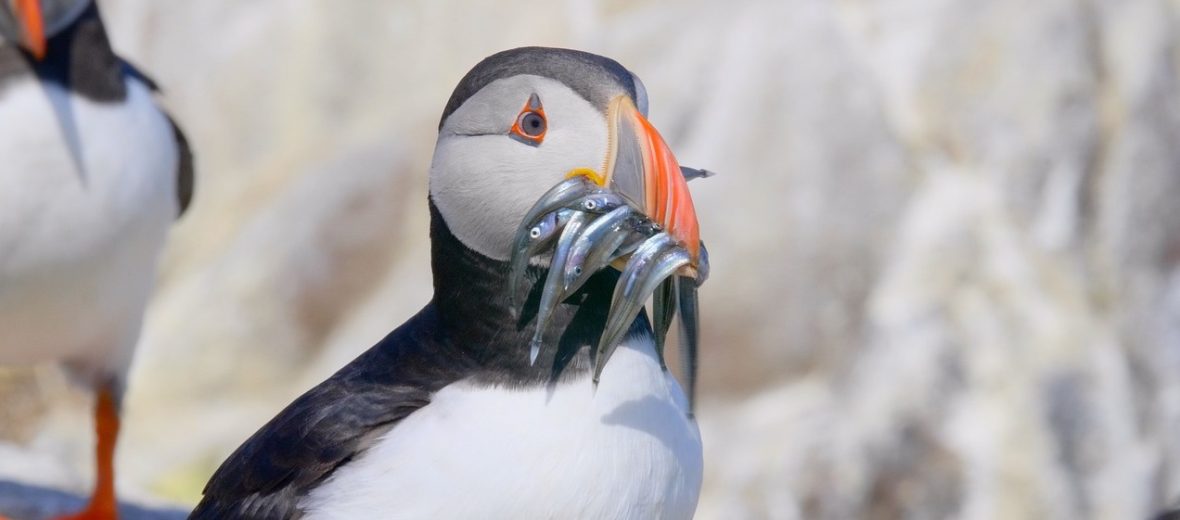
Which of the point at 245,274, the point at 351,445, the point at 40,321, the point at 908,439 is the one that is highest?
the point at 351,445

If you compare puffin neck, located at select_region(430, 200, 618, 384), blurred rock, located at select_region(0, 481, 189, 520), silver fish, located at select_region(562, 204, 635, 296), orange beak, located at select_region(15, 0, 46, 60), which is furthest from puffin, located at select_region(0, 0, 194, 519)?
silver fish, located at select_region(562, 204, 635, 296)

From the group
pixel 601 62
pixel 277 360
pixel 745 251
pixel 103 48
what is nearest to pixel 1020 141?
pixel 745 251

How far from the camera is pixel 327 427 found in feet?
7.85

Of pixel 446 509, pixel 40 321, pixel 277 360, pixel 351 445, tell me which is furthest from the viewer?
pixel 277 360

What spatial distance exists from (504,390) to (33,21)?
7.05 feet

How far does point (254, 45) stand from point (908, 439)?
570 cm

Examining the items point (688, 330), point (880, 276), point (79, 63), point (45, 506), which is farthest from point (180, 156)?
point (880, 276)

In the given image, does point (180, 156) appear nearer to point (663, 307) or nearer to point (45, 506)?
point (45, 506)

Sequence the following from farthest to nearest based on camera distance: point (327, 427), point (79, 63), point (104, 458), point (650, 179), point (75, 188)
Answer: point (104, 458)
point (79, 63)
point (75, 188)
point (327, 427)
point (650, 179)

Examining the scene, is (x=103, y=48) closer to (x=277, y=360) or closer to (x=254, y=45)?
(x=277, y=360)

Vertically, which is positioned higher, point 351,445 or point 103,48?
point 103,48

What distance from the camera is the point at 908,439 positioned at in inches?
267

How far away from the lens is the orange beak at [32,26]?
12.5ft

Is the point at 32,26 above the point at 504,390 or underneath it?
above
